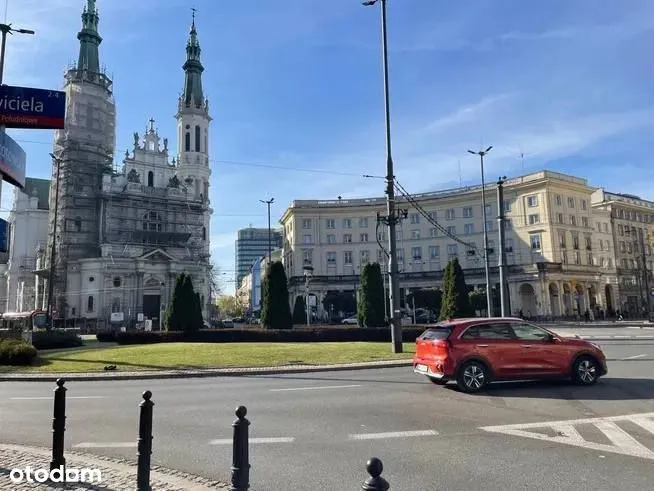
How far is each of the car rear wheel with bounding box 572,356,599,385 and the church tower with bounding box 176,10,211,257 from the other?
8551 cm

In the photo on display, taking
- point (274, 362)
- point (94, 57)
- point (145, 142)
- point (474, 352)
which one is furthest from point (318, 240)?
point (474, 352)

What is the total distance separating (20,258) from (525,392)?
99.7m

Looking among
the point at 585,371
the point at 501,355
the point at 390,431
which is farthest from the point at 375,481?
the point at 585,371

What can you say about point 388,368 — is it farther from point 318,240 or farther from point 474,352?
point 318,240

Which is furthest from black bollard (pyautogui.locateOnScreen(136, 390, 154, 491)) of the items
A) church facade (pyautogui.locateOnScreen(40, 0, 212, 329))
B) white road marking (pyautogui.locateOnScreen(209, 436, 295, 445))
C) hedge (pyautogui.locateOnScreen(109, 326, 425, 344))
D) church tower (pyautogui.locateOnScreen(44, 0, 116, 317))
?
church tower (pyautogui.locateOnScreen(44, 0, 116, 317))

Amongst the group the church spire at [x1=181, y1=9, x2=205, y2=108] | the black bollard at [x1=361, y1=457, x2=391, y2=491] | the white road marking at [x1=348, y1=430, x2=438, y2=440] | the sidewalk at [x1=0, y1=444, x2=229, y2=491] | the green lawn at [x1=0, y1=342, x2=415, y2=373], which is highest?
the church spire at [x1=181, y1=9, x2=205, y2=108]

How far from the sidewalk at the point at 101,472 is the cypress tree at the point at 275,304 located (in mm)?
26871

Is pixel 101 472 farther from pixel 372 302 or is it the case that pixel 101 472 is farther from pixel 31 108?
pixel 372 302

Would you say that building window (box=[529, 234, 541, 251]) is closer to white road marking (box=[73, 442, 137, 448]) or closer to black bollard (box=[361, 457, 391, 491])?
white road marking (box=[73, 442, 137, 448])

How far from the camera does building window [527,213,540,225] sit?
84031mm

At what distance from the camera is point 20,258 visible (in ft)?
306

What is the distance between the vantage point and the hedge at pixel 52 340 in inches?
1189

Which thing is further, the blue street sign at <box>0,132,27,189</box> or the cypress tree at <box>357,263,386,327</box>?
the cypress tree at <box>357,263,386,327</box>

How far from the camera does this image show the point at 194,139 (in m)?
99.1
